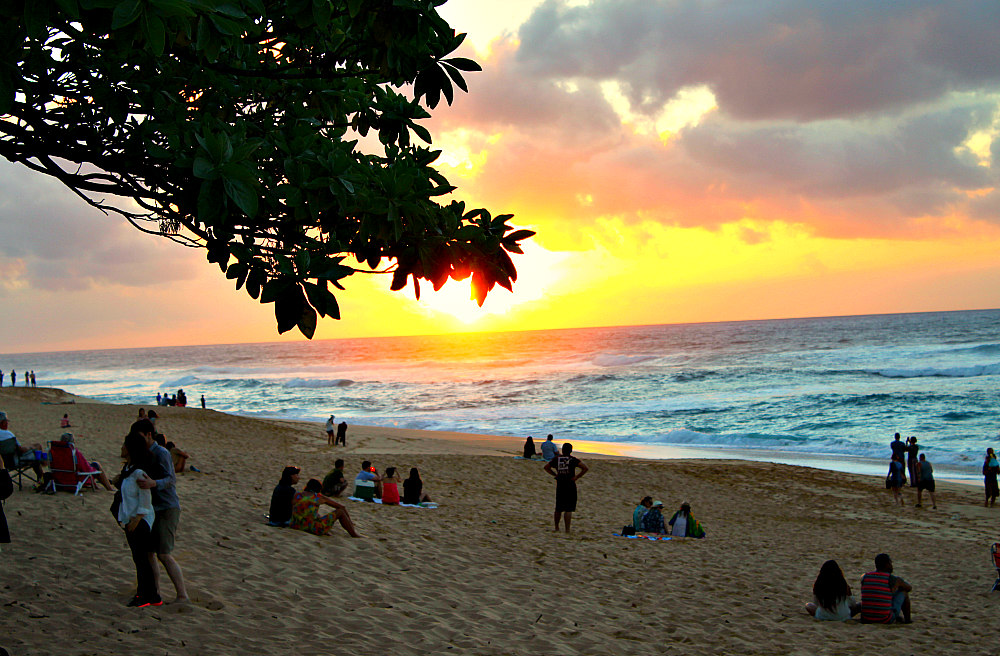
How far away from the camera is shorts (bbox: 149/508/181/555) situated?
5777mm

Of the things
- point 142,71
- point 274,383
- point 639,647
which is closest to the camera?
point 142,71

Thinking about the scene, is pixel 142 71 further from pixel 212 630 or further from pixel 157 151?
pixel 212 630

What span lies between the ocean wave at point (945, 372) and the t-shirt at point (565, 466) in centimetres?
4859

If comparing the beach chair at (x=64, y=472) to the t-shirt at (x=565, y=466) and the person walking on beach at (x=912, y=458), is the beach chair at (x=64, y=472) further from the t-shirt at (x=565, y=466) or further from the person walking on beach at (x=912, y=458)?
the person walking on beach at (x=912, y=458)

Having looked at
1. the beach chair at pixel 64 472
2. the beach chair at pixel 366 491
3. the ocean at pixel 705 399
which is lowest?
the ocean at pixel 705 399

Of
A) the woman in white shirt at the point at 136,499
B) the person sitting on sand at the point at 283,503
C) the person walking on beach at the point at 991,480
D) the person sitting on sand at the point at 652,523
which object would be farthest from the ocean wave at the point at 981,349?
the woman in white shirt at the point at 136,499

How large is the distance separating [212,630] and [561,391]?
4956 centimetres

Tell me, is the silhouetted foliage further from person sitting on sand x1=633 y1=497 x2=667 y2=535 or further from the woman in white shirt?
person sitting on sand x1=633 y1=497 x2=667 y2=535

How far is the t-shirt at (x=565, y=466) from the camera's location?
11188 mm

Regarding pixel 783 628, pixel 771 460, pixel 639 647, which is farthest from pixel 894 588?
pixel 771 460

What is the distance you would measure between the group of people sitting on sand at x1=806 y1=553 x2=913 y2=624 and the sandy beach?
0.20 meters

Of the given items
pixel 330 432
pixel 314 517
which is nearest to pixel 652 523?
pixel 314 517

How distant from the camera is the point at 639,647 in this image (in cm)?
641

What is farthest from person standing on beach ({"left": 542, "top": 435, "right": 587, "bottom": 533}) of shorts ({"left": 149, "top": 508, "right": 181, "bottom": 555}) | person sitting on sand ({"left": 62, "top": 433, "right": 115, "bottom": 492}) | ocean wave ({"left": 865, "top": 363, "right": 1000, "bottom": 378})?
ocean wave ({"left": 865, "top": 363, "right": 1000, "bottom": 378})
